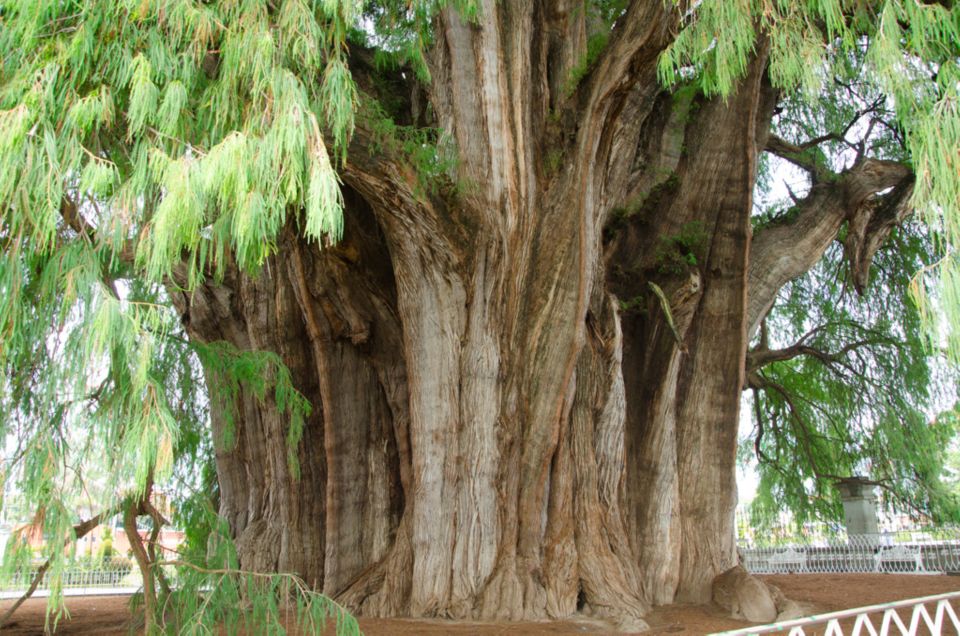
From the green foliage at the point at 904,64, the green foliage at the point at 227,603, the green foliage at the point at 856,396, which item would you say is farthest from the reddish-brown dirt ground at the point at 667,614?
the green foliage at the point at 904,64

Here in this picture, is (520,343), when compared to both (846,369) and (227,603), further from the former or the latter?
(846,369)

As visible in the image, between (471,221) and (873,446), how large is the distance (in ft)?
19.3

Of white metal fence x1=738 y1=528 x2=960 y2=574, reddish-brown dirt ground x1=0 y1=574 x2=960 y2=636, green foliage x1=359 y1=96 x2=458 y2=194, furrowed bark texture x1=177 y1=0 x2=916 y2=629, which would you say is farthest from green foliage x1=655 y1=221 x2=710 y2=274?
white metal fence x1=738 y1=528 x2=960 y2=574

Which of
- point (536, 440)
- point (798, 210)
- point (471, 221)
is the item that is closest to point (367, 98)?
point (471, 221)

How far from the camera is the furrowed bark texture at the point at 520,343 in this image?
16.5ft

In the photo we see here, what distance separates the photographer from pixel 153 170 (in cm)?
290

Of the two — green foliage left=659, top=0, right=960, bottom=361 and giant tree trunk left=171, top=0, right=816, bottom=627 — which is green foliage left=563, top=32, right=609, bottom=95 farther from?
green foliage left=659, top=0, right=960, bottom=361

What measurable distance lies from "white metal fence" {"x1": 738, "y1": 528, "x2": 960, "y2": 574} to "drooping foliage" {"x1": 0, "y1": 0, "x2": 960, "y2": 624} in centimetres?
671

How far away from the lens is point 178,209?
276 centimetres

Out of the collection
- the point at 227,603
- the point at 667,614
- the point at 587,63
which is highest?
the point at 587,63

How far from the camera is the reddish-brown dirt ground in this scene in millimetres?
4543

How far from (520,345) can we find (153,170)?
285 cm

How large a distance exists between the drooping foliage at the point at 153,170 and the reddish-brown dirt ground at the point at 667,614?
153 centimetres

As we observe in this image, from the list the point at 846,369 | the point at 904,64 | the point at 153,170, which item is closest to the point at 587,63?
the point at 904,64
